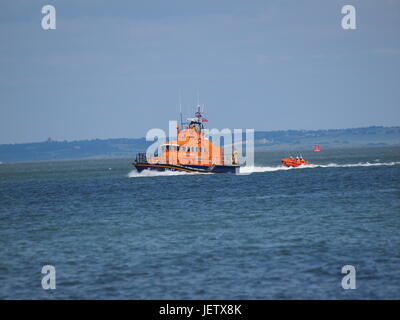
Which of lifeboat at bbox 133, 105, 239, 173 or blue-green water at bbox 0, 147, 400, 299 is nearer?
blue-green water at bbox 0, 147, 400, 299

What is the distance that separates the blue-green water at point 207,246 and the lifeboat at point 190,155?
21.0 metres

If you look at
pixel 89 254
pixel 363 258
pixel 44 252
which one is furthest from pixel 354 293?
pixel 44 252

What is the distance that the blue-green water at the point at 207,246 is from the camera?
62.3 ft

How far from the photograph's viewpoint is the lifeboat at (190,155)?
224ft

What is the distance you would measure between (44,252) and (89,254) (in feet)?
6.82

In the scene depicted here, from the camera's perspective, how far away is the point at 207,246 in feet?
83.8

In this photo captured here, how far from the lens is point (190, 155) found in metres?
69.4

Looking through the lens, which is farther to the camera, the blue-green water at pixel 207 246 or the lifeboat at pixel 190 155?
the lifeboat at pixel 190 155

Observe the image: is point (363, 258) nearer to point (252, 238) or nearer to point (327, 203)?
point (252, 238)

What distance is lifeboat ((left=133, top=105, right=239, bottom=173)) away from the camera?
224 feet

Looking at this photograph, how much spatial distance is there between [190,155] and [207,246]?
145ft

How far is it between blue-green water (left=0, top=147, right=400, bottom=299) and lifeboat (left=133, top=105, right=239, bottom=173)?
2100 centimetres

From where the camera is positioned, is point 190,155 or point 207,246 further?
point 190,155
